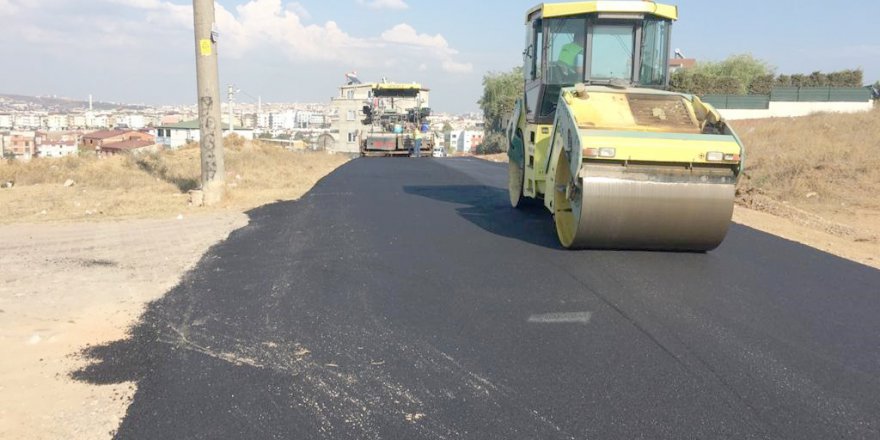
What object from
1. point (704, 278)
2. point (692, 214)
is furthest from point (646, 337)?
point (692, 214)

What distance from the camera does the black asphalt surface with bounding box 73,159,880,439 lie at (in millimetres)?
3295

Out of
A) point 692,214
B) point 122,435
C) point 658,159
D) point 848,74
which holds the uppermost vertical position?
point 848,74

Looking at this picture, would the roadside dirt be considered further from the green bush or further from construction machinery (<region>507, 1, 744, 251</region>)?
the green bush

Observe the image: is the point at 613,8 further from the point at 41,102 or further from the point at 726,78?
the point at 41,102

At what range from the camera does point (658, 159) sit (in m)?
6.17

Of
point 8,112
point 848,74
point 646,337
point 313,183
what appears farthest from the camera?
Answer: point 8,112

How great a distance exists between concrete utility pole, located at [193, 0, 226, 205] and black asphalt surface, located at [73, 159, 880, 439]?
13.2 feet

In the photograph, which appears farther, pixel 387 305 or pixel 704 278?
pixel 704 278

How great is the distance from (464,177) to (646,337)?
11357 mm

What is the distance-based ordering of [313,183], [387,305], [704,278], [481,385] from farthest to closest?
[313,183] < [704,278] < [387,305] < [481,385]

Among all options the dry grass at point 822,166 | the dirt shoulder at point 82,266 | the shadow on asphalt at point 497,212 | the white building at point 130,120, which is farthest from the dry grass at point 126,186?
the white building at point 130,120

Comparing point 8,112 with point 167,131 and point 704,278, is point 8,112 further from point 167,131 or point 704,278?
point 704,278

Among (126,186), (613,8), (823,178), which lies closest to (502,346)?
(613,8)

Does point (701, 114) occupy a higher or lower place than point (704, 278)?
higher
